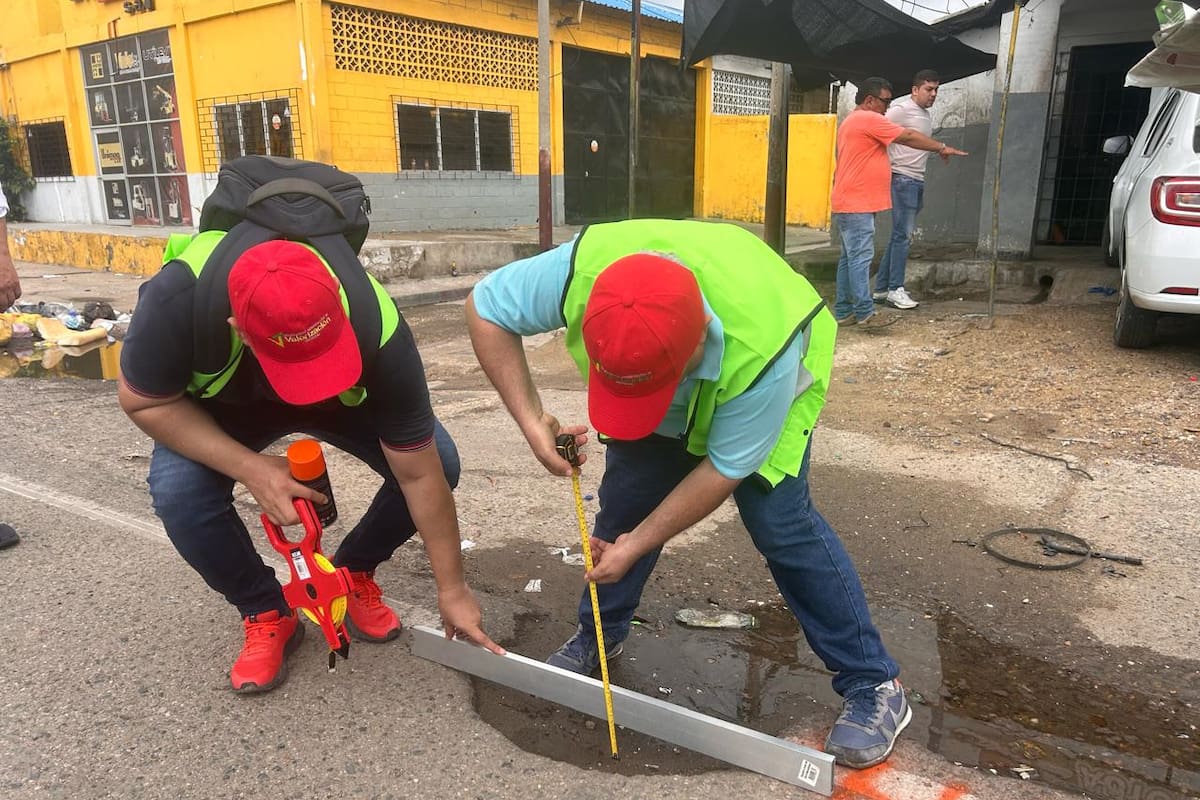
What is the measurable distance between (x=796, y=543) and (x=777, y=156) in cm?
706

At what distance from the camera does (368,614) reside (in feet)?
8.25

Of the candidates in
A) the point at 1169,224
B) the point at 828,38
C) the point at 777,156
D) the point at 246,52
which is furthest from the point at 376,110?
the point at 1169,224

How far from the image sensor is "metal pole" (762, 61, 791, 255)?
8.16 meters

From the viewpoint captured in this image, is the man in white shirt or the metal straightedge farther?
the man in white shirt

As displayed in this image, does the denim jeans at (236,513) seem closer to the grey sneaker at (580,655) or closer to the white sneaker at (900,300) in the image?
the grey sneaker at (580,655)

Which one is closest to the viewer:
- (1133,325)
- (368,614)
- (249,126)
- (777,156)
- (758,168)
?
(368,614)

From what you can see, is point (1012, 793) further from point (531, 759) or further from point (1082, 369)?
point (1082, 369)

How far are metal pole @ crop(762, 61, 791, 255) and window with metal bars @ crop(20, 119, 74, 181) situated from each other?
13.5m

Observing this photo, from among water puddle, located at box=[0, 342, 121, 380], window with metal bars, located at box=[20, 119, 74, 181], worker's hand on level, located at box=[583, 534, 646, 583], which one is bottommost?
water puddle, located at box=[0, 342, 121, 380]

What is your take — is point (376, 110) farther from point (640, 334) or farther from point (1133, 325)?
point (640, 334)

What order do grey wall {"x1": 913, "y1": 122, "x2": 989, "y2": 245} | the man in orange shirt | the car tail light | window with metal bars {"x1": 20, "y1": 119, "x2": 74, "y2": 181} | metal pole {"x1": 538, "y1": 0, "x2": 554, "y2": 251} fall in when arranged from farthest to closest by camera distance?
window with metal bars {"x1": 20, "y1": 119, "x2": 74, "y2": 181}, metal pole {"x1": 538, "y1": 0, "x2": 554, "y2": 251}, grey wall {"x1": 913, "y1": 122, "x2": 989, "y2": 245}, the man in orange shirt, the car tail light

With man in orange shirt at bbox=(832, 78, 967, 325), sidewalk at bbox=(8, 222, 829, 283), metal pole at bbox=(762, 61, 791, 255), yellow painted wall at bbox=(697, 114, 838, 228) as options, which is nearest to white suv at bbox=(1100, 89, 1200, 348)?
man in orange shirt at bbox=(832, 78, 967, 325)

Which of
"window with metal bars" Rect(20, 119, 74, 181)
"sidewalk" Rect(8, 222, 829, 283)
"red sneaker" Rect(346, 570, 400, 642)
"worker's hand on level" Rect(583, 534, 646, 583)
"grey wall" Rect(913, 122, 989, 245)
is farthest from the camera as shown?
"window with metal bars" Rect(20, 119, 74, 181)

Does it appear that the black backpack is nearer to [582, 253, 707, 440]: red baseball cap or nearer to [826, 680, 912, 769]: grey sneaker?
[582, 253, 707, 440]: red baseball cap
